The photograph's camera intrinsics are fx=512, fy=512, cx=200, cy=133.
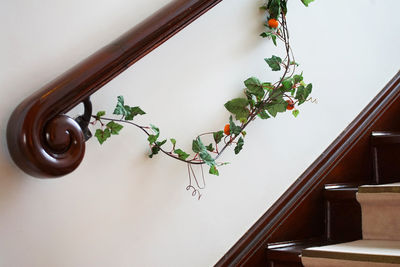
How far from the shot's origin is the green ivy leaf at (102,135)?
1.18 metres

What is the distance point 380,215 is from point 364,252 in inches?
10.2

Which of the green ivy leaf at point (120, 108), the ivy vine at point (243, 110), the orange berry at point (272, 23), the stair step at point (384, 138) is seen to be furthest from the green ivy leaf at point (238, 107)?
the stair step at point (384, 138)

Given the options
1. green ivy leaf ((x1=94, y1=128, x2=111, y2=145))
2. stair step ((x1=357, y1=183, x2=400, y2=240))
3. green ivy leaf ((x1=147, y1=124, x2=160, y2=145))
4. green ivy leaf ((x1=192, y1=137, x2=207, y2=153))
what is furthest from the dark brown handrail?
stair step ((x1=357, y1=183, x2=400, y2=240))

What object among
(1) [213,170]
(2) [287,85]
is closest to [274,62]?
(2) [287,85]

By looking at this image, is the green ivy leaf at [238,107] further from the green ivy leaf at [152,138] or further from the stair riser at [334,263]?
the stair riser at [334,263]

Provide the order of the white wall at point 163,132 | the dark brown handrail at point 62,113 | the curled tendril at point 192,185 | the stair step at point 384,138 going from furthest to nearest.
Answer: the stair step at point 384,138, the curled tendril at point 192,185, the white wall at point 163,132, the dark brown handrail at point 62,113

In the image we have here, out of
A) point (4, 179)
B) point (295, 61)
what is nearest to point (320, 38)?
point (295, 61)

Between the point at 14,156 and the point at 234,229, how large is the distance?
739 millimetres

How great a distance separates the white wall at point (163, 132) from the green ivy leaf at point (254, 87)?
31 millimetres

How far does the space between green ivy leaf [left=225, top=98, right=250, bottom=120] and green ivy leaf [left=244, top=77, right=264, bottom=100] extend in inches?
1.6

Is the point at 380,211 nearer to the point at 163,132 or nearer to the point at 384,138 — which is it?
the point at 384,138

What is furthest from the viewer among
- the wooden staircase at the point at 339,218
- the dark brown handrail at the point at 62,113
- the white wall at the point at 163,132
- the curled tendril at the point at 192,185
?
the wooden staircase at the point at 339,218

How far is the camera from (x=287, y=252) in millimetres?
1507

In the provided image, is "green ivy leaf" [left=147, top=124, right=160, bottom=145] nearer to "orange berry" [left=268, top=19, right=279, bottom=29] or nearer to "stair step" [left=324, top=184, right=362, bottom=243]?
"orange berry" [left=268, top=19, right=279, bottom=29]
